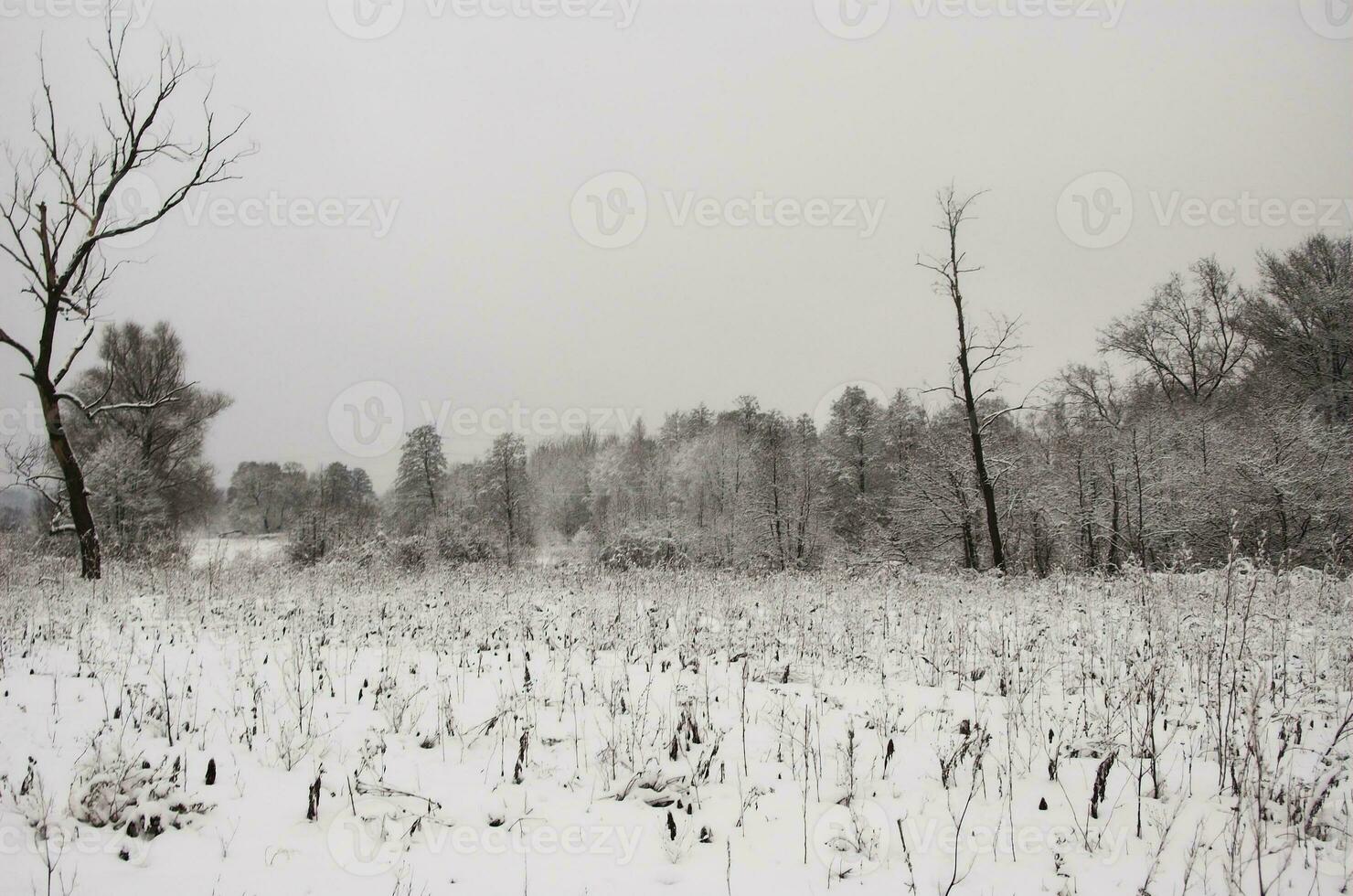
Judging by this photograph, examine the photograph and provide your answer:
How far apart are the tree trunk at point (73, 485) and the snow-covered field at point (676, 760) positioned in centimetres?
499

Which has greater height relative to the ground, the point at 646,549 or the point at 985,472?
the point at 985,472

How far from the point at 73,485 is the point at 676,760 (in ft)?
44.8

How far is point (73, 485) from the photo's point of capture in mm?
11305

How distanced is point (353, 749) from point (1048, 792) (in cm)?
435

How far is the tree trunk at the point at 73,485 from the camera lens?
11.0 metres

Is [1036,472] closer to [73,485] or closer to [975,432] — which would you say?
[975,432]

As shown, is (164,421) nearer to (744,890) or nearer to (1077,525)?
(744,890)

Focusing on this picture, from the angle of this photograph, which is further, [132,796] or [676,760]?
[676,760]

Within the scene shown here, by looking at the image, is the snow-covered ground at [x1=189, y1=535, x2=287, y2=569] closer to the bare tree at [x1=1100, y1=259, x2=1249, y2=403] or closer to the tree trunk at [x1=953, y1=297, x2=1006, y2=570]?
the tree trunk at [x1=953, y1=297, x2=1006, y2=570]

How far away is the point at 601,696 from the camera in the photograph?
4.88 m

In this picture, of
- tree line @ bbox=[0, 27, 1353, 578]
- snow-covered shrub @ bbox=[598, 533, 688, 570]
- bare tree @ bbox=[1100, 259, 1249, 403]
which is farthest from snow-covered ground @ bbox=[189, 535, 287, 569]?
bare tree @ bbox=[1100, 259, 1249, 403]

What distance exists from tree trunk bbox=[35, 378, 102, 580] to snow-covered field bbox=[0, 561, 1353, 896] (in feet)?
16.4

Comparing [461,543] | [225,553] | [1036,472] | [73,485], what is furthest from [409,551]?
[1036,472]

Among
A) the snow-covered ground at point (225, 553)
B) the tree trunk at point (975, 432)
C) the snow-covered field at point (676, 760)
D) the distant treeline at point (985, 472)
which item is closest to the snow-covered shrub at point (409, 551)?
the distant treeline at point (985, 472)
